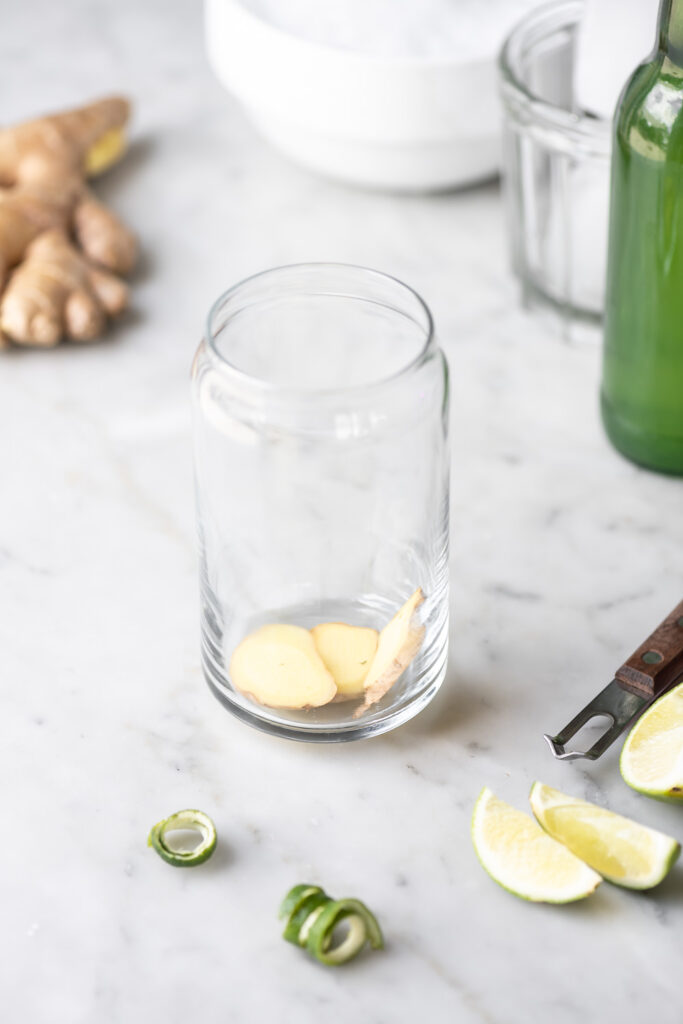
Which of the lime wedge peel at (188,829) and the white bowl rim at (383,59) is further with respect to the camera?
the white bowl rim at (383,59)

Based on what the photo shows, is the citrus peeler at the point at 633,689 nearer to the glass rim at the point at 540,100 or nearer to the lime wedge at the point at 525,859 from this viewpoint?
the lime wedge at the point at 525,859

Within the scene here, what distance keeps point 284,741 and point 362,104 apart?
62cm

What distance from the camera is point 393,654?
75 centimetres

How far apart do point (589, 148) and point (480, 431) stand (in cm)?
23

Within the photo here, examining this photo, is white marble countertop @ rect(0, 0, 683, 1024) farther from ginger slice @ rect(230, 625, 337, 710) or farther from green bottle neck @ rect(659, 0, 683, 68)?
green bottle neck @ rect(659, 0, 683, 68)

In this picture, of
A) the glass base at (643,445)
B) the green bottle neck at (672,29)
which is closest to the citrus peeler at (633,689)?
the glass base at (643,445)

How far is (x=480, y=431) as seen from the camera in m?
1.01

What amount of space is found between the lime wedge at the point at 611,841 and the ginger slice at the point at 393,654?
0.38 ft

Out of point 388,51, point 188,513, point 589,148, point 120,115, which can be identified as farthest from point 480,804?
point 120,115

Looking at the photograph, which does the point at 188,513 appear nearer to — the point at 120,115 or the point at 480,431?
the point at 480,431

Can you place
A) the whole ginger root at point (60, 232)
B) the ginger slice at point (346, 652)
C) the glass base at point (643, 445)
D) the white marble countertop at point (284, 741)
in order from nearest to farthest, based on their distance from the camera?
the white marble countertop at point (284, 741), the ginger slice at point (346, 652), the glass base at point (643, 445), the whole ginger root at point (60, 232)

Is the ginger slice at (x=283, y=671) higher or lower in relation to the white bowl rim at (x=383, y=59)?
lower

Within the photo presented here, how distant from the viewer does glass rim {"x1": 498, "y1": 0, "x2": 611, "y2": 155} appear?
0.99 m

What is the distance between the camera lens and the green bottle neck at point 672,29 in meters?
0.77
